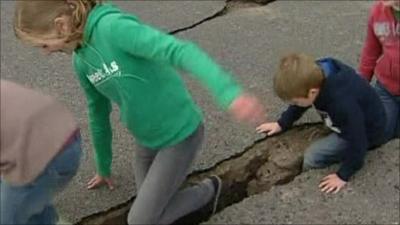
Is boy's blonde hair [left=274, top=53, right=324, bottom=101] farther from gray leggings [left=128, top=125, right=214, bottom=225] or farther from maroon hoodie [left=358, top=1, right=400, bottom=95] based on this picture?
maroon hoodie [left=358, top=1, right=400, bottom=95]

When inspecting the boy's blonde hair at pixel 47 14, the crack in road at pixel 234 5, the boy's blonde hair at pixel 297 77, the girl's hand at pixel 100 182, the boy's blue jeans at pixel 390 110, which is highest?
the boy's blonde hair at pixel 47 14

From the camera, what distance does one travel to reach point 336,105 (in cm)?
318

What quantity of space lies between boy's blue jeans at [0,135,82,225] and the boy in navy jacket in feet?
2.97

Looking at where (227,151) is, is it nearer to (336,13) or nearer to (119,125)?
(119,125)

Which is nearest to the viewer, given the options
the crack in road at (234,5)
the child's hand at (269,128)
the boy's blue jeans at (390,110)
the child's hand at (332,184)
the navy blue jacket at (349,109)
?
the navy blue jacket at (349,109)

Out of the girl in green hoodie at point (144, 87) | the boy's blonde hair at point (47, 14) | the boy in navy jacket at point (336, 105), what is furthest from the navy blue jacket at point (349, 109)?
the boy's blonde hair at point (47, 14)

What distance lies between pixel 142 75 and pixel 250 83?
1315 millimetres

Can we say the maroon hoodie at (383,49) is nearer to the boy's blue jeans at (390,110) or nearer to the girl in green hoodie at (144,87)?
the boy's blue jeans at (390,110)

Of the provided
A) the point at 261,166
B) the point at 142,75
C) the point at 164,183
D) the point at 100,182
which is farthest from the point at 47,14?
the point at 261,166

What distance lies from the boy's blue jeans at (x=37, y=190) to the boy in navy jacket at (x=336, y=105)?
2.97 feet

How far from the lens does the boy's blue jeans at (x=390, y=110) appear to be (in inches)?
139

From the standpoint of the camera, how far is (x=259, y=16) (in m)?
4.79

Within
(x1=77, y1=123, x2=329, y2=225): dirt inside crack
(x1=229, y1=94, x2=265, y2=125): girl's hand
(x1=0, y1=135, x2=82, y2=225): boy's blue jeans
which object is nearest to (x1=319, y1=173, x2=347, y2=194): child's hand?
(x1=77, y1=123, x2=329, y2=225): dirt inside crack

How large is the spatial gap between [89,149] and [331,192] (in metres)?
1.06
